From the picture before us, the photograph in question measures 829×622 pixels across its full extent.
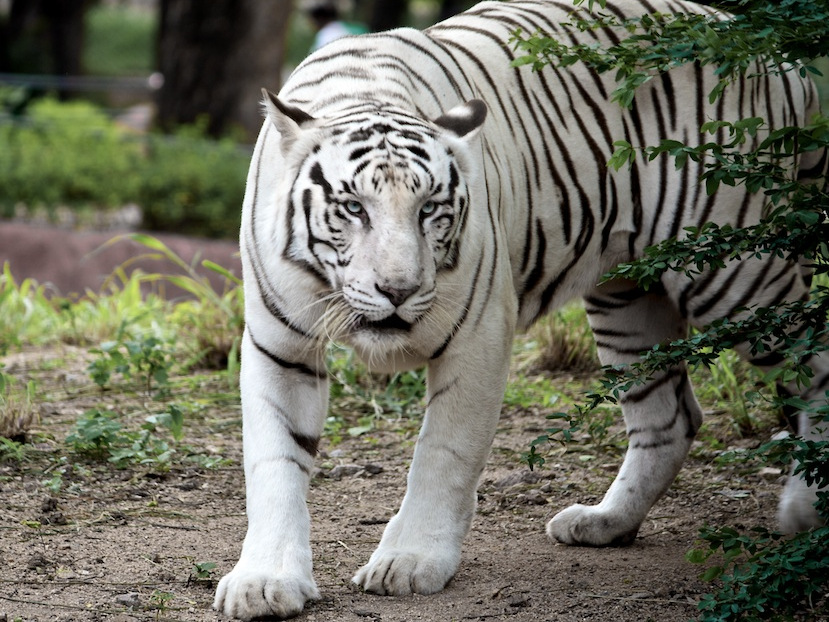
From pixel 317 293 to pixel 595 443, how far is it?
190 cm

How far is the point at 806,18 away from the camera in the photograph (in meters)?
2.29

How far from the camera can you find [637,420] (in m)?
3.70

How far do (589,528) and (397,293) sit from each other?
1213 millimetres

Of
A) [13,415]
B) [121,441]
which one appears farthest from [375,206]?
[13,415]

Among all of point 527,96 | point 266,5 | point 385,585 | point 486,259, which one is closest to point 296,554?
point 385,585

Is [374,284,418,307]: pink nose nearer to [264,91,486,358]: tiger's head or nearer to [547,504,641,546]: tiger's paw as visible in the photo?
[264,91,486,358]: tiger's head

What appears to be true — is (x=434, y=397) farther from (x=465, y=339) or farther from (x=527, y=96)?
(x=527, y=96)

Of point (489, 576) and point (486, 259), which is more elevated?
point (486, 259)

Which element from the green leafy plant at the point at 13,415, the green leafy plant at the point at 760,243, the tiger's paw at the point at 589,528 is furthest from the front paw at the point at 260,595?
the green leafy plant at the point at 13,415

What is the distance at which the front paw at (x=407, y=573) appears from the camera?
113 inches

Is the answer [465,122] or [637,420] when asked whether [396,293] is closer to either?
[465,122]

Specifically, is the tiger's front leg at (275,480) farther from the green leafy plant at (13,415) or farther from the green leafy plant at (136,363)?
the green leafy plant at (136,363)

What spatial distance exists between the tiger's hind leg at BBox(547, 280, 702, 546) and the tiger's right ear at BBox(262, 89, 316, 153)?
4.18 ft

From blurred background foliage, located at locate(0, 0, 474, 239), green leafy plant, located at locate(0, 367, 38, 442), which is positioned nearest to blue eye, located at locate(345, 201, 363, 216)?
green leafy plant, located at locate(0, 367, 38, 442)
